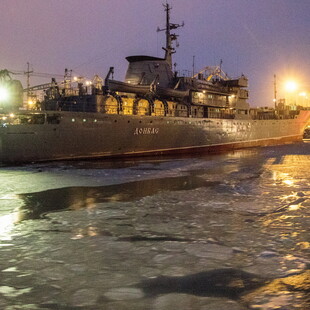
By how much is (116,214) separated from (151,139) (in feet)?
54.9

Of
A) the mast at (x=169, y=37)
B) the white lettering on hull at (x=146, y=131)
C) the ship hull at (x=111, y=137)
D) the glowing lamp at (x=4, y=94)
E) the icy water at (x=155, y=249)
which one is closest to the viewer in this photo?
the icy water at (x=155, y=249)

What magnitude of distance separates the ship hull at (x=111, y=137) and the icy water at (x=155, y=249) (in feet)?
29.0

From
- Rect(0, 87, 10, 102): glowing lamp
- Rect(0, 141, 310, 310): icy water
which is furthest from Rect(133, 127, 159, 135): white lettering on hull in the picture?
Rect(0, 141, 310, 310): icy water

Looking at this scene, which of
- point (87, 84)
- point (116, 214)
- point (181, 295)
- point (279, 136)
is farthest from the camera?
point (279, 136)

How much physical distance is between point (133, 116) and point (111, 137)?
Answer: 2.20 metres

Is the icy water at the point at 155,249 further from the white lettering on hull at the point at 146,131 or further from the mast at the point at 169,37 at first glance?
the mast at the point at 169,37

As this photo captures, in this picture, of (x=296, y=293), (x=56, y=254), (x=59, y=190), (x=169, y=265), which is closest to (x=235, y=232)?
(x=169, y=265)

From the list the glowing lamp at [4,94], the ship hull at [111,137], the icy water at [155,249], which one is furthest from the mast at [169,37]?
the icy water at [155,249]

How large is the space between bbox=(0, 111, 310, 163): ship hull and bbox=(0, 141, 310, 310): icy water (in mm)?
8832

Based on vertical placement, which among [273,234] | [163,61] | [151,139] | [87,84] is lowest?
[273,234]

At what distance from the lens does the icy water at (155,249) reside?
324 centimetres

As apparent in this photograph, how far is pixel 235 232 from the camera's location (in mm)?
5488

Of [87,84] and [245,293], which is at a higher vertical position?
[87,84]

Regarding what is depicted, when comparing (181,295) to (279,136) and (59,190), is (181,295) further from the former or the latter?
(279,136)
